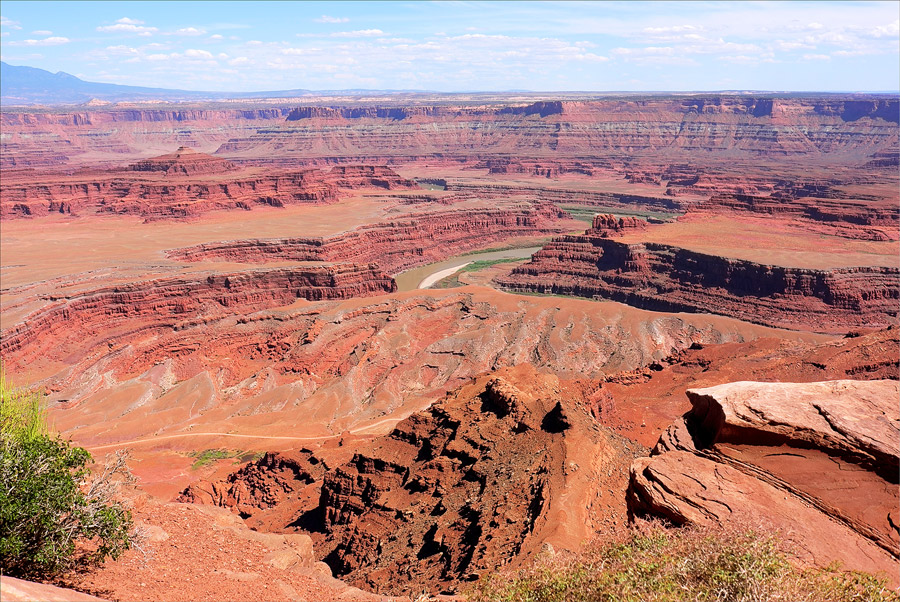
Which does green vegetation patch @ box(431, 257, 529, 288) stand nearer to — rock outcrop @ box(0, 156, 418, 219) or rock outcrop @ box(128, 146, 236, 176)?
rock outcrop @ box(0, 156, 418, 219)

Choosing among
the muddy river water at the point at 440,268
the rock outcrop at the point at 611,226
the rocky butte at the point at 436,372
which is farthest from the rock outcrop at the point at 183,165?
the rock outcrop at the point at 611,226

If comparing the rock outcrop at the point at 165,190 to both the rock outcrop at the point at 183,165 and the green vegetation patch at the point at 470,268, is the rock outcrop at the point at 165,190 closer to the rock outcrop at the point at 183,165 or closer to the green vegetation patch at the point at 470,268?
the rock outcrop at the point at 183,165

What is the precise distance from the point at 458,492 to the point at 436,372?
114ft

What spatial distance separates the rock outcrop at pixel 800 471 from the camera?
14.6m

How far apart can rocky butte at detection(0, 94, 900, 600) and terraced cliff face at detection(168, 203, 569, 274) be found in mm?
732

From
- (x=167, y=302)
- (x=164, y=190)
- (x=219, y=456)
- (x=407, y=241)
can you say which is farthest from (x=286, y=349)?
(x=164, y=190)

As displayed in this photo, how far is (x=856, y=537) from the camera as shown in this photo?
14609 mm

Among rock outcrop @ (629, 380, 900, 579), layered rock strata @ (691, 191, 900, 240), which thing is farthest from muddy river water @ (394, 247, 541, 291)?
rock outcrop @ (629, 380, 900, 579)

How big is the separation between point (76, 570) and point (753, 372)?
47875 millimetres

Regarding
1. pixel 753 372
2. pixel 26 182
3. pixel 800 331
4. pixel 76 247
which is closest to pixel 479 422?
pixel 753 372

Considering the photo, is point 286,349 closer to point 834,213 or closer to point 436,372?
point 436,372

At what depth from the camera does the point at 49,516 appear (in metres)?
16.6

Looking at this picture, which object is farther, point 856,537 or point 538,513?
point 538,513

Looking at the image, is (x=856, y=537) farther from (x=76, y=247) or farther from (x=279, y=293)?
(x=76, y=247)
